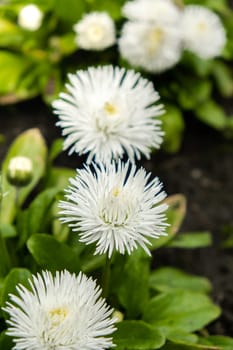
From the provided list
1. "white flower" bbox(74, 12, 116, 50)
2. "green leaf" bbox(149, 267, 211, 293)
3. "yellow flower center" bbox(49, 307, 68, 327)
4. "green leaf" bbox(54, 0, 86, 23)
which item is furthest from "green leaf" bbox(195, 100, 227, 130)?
"yellow flower center" bbox(49, 307, 68, 327)

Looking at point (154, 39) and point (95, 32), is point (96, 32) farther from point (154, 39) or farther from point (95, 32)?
point (154, 39)

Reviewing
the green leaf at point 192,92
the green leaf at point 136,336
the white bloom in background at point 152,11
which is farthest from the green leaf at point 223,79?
the green leaf at point 136,336

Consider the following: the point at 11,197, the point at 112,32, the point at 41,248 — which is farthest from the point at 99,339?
the point at 112,32

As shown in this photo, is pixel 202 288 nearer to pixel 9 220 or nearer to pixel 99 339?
pixel 9 220

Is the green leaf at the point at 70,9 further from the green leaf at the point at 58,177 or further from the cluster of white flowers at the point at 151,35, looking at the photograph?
the green leaf at the point at 58,177

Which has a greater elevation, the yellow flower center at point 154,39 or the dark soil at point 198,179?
the yellow flower center at point 154,39

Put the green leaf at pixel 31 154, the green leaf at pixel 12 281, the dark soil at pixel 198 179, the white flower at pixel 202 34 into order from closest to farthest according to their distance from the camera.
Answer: the green leaf at pixel 12 281 < the green leaf at pixel 31 154 < the dark soil at pixel 198 179 < the white flower at pixel 202 34
